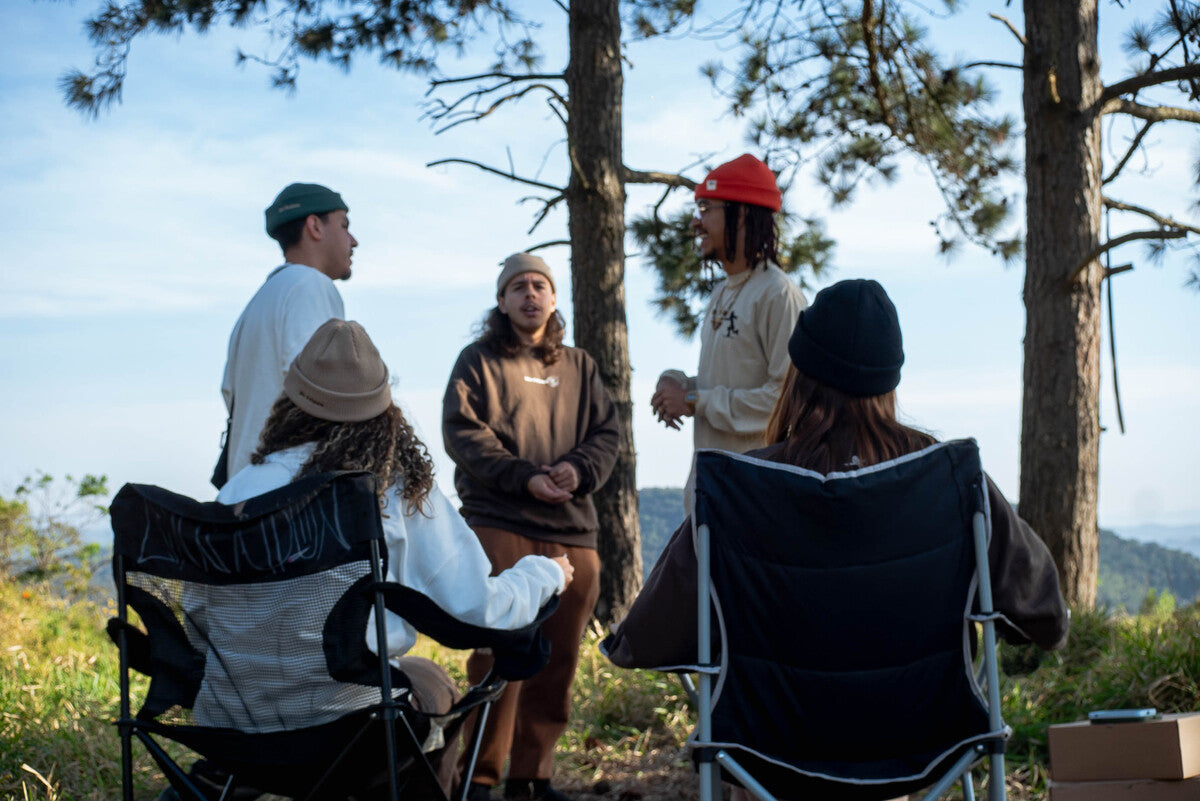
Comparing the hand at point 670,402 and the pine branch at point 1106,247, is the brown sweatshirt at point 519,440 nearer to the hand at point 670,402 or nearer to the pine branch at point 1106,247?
the hand at point 670,402

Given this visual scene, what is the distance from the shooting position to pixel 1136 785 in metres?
2.65

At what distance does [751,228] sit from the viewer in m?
3.70

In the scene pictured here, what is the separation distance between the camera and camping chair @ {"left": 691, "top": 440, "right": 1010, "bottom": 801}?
207cm

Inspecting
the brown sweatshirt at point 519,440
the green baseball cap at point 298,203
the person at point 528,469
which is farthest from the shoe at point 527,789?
the green baseball cap at point 298,203

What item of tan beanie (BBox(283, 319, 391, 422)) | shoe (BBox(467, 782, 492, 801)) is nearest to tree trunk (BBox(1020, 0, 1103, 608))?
shoe (BBox(467, 782, 492, 801))

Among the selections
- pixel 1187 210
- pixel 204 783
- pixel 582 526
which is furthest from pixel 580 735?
pixel 1187 210

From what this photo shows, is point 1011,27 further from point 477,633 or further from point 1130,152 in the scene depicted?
point 477,633

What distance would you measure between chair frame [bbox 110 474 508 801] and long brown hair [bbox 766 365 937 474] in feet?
2.26

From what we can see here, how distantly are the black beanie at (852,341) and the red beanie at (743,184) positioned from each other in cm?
147

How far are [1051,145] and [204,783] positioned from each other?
5575 millimetres

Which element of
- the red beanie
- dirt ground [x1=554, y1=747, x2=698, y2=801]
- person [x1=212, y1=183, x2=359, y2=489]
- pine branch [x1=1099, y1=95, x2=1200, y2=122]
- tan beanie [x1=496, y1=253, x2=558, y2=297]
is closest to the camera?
person [x1=212, y1=183, x2=359, y2=489]

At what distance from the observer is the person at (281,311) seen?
337 centimetres

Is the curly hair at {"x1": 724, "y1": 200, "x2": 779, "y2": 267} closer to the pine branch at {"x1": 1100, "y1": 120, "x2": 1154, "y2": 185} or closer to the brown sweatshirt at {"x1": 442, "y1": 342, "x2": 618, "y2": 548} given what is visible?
the brown sweatshirt at {"x1": 442, "y1": 342, "x2": 618, "y2": 548}

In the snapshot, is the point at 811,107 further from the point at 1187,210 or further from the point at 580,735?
the point at 580,735
